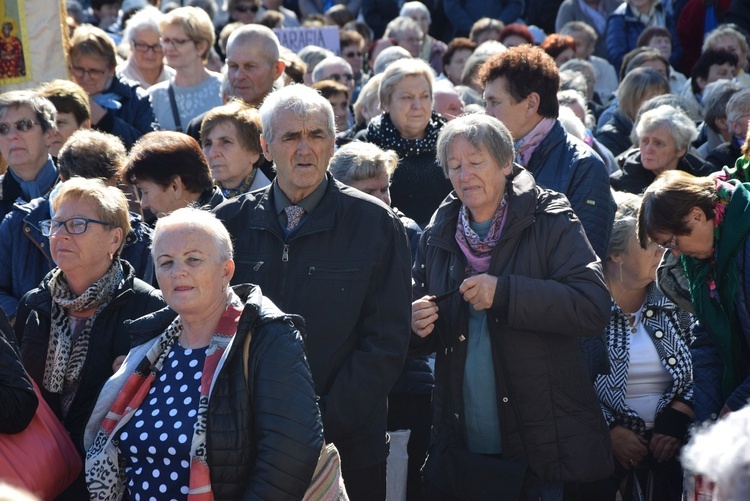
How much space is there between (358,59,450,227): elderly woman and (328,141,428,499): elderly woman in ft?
2.28

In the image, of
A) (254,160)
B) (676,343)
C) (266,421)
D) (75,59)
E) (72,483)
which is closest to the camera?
(266,421)

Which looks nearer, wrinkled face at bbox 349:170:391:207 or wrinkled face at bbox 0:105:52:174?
wrinkled face at bbox 349:170:391:207

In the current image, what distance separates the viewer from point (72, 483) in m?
3.98

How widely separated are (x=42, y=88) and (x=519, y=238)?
3619 mm

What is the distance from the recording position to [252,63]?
22.1 ft

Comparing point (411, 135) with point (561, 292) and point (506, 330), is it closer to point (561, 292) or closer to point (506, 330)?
point (506, 330)

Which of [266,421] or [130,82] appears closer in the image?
[266,421]

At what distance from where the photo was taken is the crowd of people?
3443 millimetres

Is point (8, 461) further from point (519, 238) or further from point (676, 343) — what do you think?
point (676, 343)

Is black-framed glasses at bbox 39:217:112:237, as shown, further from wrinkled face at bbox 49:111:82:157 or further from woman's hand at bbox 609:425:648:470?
woman's hand at bbox 609:425:648:470

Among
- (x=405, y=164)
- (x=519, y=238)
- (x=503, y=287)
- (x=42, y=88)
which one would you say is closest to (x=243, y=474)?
(x=503, y=287)

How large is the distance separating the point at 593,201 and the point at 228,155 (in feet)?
6.25

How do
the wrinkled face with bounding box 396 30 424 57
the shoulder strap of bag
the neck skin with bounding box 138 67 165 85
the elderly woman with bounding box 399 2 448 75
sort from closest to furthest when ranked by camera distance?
the shoulder strap of bag
the neck skin with bounding box 138 67 165 85
the wrinkled face with bounding box 396 30 424 57
the elderly woman with bounding box 399 2 448 75

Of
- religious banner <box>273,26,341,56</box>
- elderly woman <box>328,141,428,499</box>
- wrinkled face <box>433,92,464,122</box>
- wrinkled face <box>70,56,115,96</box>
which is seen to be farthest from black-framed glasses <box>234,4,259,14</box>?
elderly woman <box>328,141,428,499</box>
